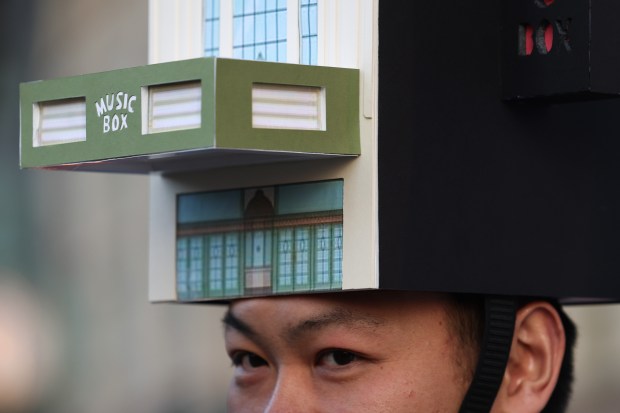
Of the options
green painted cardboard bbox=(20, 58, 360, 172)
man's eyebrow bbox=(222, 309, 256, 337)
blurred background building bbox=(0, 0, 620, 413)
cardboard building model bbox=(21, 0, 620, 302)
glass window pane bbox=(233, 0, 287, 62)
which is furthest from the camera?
blurred background building bbox=(0, 0, 620, 413)

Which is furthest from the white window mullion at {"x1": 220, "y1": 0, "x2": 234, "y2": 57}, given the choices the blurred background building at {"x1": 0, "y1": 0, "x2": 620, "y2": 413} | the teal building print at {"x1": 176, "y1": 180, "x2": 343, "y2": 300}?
the blurred background building at {"x1": 0, "y1": 0, "x2": 620, "y2": 413}

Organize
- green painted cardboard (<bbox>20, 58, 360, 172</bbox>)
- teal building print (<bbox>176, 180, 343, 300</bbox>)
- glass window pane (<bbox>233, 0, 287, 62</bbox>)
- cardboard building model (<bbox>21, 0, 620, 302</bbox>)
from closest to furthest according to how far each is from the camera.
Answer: green painted cardboard (<bbox>20, 58, 360, 172</bbox>) → cardboard building model (<bbox>21, 0, 620, 302</bbox>) → teal building print (<bbox>176, 180, 343, 300</bbox>) → glass window pane (<bbox>233, 0, 287, 62</bbox>)

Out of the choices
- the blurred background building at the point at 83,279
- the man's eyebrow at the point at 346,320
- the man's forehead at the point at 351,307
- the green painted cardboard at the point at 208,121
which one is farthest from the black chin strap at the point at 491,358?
the blurred background building at the point at 83,279

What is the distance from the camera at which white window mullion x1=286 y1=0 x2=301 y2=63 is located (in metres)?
3.43

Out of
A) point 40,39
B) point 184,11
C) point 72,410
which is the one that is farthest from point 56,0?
point 184,11

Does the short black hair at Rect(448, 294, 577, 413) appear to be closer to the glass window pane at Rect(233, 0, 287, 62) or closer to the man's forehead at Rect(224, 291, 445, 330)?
the man's forehead at Rect(224, 291, 445, 330)

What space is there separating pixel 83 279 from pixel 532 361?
16.9ft

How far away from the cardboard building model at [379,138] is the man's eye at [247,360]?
0.17 metres

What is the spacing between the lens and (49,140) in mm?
3428

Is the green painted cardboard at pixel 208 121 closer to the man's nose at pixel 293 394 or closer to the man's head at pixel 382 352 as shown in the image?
the man's head at pixel 382 352

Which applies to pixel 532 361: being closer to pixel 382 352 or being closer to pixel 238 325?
pixel 382 352

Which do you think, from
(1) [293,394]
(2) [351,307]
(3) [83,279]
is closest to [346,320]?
(2) [351,307]

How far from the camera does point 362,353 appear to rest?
3.44m

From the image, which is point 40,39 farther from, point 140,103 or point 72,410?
point 140,103
